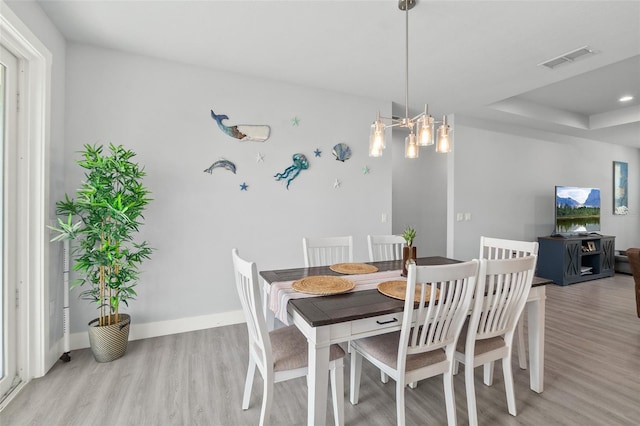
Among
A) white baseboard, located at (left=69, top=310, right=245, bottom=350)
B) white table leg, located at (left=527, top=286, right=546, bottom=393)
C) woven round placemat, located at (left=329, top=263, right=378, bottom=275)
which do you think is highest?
woven round placemat, located at (left=329, top=263, right=378, bottom=275)

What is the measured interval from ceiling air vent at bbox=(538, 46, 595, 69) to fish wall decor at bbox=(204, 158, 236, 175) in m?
3.15

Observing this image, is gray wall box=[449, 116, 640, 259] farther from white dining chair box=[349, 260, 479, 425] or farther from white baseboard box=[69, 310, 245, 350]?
white baseboard box=[69, 310, 245, 350]

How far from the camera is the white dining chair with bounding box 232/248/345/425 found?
141 cm

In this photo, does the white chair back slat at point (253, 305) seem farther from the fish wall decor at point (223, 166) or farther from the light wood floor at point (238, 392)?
the fish wall decor at point (223, 166)

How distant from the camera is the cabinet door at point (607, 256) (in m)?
5.14

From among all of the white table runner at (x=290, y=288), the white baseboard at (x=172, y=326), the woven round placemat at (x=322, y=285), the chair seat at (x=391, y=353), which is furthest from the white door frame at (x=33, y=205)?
the chair seat at (x=391, y=353)

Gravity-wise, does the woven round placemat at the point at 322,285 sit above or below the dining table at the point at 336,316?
above

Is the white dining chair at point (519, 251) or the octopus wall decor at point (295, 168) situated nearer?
the white dining chair at point (519, 251)

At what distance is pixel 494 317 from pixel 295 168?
234 centimetres

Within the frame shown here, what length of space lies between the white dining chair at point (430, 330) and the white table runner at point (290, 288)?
39cm

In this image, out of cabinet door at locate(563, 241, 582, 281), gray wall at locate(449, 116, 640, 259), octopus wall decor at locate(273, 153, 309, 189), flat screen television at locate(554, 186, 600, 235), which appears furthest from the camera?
flat screen television at locate(554, 186, 600, 235)

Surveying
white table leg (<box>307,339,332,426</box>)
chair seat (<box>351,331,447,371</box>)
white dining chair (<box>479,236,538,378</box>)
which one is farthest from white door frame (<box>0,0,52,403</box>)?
white dining chair (<box>479,236,538,378</box>)

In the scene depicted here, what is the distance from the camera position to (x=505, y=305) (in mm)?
1706

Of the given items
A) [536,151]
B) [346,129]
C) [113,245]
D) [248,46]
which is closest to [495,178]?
[536,151]
